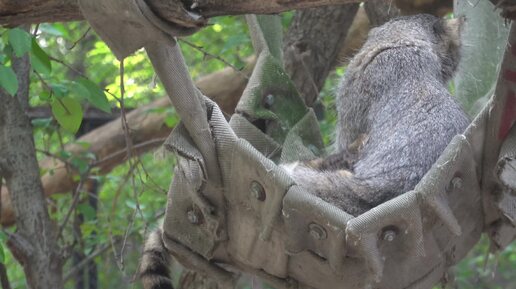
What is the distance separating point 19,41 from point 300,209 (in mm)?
1072

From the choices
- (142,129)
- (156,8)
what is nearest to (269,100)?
(156,8)

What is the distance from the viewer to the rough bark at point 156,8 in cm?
199

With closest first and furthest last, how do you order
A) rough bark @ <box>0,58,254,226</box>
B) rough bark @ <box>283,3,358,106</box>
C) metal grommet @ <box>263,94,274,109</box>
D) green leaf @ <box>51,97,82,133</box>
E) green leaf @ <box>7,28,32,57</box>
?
green leaf @ <box>7,28,32,57</box> < green leaf @ <box>51,97,82,133</box> < metal grommet @ <box>263,94,274,109</box> < rough bark @ <box>283,3,358,106</box> < rough bark @ <box>0,58,254,226</box>

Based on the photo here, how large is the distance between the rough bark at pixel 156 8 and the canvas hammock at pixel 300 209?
65 mm

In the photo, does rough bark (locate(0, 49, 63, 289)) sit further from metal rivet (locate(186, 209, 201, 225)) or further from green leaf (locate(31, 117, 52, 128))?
metal rivet (locate(186, 209, 201, 225))

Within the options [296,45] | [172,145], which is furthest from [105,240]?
[172,145]

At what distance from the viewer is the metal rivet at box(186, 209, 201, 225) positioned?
277 centimetres

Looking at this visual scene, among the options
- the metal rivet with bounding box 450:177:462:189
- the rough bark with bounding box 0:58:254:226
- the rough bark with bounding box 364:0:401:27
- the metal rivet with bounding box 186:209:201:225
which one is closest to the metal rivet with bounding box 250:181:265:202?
the metal rivet with bounding box 186:209:201:225

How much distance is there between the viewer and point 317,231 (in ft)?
8.24

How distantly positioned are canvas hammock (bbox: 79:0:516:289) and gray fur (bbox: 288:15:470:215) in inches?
10.1

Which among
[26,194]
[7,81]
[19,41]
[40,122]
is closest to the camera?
[19,41]

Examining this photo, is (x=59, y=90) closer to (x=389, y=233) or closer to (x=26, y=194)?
(x=26, y=194)

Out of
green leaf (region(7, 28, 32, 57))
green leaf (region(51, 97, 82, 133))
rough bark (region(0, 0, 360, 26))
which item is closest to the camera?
rough bark (region(0, 0, 360, 26))

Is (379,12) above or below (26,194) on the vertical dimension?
above
